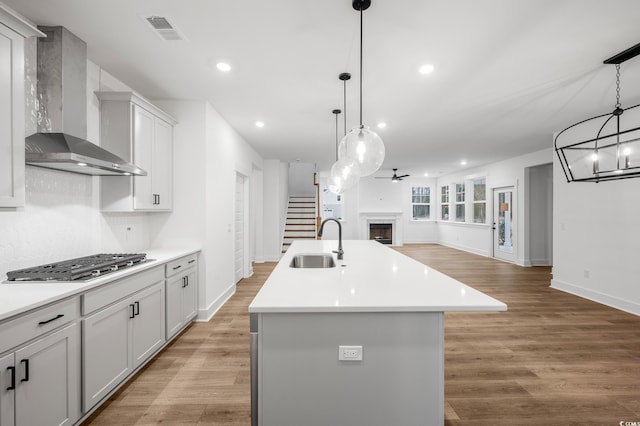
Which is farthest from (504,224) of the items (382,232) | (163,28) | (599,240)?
(163,28)

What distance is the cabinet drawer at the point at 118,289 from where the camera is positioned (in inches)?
69.6

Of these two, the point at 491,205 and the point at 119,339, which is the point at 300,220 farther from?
the point at 119,339

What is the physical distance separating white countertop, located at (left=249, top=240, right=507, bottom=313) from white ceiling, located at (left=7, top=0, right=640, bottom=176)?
1.79 meters

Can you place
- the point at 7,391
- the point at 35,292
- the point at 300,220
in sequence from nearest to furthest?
1. the point at 7,391
2. the point at 35,292
3. the point at 300,220

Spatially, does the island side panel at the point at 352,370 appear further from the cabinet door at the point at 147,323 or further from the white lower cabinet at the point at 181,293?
the white lower cabinet at the point at 181,293

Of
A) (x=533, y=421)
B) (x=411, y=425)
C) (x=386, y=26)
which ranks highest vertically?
(x=386, y=26)

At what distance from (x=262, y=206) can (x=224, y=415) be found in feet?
18.1

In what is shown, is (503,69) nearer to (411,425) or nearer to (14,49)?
(411,425)

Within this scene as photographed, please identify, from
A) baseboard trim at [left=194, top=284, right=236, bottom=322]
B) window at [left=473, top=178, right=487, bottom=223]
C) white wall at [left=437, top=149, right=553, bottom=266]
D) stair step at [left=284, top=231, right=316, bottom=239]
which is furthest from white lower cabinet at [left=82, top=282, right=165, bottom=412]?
window at [left=473, top=178, right=487, bottom=223]

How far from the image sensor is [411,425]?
1.44 meters

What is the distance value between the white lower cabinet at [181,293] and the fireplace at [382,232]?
8.27 meters

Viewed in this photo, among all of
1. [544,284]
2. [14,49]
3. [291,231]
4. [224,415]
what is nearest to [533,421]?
[224,415]

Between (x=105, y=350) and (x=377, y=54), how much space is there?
304 cm

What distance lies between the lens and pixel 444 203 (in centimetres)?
1078
